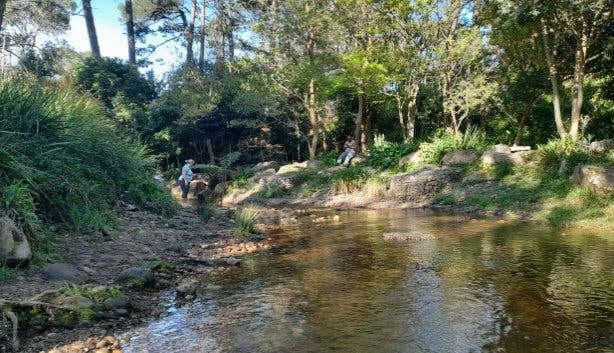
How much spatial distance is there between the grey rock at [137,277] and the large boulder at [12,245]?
0.98 meters

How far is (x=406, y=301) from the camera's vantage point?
5.34m

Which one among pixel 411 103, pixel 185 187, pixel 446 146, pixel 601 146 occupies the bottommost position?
pixel 185 187

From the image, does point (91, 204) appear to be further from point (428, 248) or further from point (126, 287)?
point (428, 248)

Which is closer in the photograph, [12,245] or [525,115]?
[12,245]

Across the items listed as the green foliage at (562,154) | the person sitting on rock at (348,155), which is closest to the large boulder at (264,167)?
the person sitting on rock at (348,155)

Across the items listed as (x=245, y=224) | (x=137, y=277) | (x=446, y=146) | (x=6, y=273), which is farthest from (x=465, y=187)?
(x=6, y=273)

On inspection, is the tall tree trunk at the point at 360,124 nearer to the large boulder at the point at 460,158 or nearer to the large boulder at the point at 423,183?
the large boulder at the point at 460,158

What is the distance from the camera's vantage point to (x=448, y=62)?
1938 cm

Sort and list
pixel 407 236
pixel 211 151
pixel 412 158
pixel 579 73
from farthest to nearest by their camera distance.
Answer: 1. pixel 211 151
2. pixel 412 158
3. pixel 579 73
4. pixel 407 236

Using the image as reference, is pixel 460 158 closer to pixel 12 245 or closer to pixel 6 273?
pixel 12 245

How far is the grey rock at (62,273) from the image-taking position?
566cm

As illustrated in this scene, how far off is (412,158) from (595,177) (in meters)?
7.31

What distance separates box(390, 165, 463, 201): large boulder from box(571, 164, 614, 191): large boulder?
4.08m

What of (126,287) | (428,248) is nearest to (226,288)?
(126,287)
